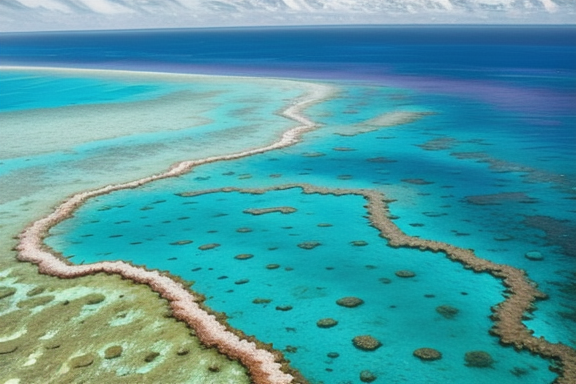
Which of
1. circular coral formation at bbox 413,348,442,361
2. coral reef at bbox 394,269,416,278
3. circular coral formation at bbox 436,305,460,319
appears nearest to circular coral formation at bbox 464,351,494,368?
circular coral formation at bbox 413,348,442,361

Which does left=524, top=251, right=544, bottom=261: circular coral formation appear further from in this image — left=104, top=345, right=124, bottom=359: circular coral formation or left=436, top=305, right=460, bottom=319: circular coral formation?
left=104, top=345, right=124, bottom=359: circular coral formation

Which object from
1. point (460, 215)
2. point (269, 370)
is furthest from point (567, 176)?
point (269, 370)

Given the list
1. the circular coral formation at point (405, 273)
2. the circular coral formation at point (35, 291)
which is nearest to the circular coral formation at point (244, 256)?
the circular coral formation at point (405, 273)

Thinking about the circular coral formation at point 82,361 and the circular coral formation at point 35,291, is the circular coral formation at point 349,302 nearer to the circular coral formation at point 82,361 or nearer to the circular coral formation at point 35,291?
the circular coral formation at point 82,361

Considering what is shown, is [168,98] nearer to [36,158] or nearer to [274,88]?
[274,88]

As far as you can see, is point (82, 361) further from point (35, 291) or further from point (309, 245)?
point (309, 245)

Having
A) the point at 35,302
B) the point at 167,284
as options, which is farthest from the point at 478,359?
the point at 35,302
